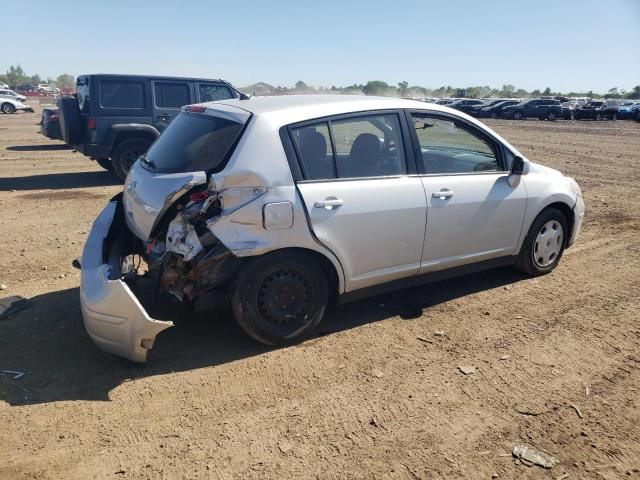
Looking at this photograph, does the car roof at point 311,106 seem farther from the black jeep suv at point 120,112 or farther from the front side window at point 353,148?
the black jeep suv at point 120,112

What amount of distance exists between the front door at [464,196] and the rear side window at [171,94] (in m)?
7.48

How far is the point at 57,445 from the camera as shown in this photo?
2.86 meters

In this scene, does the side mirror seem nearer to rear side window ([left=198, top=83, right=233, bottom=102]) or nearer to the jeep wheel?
rear side window ([left=198, top=83, right=233, bottom=102])

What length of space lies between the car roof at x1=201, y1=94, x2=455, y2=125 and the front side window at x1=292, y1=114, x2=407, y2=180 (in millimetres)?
85

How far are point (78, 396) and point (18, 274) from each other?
2.60 m

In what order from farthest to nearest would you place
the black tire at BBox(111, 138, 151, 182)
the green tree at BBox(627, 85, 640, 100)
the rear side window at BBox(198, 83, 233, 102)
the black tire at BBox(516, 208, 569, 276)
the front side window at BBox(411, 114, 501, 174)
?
the green tree at BBox(627, 85, 640, 100) → the rear side window at BBox(198, 83, 233, 102) → the black tire at BBox(111, 138, 151, 182) → the black tire at BBox(516, 208, 569, 276) → the front side window at BBox(411, 114, 501, 174)

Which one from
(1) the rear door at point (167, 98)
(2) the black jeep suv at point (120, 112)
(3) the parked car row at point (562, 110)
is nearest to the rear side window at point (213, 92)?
(2) the black jeep suv at point (120, 112)

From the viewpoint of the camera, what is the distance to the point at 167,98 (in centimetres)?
1058

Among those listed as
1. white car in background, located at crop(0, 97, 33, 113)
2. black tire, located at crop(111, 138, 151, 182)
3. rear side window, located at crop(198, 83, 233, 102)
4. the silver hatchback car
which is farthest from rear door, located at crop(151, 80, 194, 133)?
white car in background, located at crop(0, 97, 33, 113)

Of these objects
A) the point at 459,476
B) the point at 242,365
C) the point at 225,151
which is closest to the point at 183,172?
the point at 225,151

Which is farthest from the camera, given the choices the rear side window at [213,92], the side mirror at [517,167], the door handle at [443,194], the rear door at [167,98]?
the rear side window at [213,92]

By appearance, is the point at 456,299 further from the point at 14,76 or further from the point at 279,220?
the point at 14,76

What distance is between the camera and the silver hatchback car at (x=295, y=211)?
3.58 meters

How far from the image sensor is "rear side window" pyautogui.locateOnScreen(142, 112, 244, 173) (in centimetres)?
371
